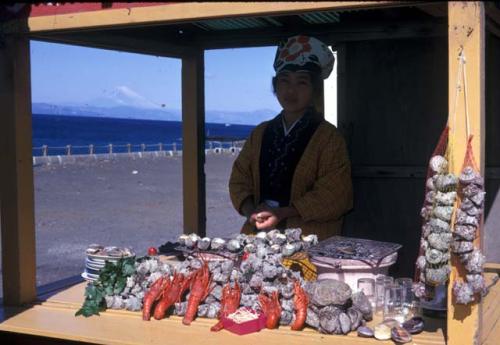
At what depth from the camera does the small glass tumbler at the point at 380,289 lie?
10.4ft

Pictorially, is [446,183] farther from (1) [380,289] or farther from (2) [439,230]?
(1) [380,289]

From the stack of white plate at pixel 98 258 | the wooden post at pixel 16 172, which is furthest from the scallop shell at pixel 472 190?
the wooden post at pixel 16 172

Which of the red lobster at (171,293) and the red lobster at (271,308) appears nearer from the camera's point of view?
the red lobster at (271,308)

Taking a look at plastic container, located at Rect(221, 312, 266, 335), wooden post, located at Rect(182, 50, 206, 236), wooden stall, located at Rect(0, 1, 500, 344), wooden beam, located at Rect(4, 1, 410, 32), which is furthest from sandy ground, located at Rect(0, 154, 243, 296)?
plastic container, located at Rect(221, 312, 266, 335)

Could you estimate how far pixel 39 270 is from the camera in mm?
8797

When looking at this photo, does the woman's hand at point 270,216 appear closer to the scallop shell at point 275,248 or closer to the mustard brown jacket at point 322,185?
the mustard brown jacket at point 322,185

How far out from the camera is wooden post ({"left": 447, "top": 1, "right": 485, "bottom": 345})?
2.66m

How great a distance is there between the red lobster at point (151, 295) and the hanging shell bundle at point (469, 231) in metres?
1.38

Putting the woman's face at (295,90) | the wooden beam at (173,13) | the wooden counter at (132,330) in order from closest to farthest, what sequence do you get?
the wooden beam at (173,13) < the wooden counter at (132,330) < the woman's face at (295,90)

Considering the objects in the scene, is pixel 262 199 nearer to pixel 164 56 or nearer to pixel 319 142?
pixel 319 142

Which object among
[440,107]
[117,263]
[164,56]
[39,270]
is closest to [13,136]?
[117,263]

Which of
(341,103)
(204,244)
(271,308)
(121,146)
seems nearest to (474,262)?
(271,308)

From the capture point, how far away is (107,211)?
48.4 feet

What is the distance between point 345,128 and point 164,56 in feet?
4.82
